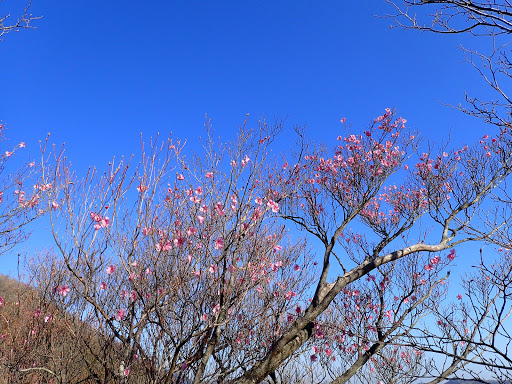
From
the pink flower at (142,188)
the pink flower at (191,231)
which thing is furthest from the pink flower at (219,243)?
the pink flower at (142,188)

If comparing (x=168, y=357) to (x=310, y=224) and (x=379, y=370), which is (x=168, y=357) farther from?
(x=379, y=370)

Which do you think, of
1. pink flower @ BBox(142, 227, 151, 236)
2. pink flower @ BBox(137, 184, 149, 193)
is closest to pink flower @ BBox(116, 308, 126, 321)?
pink flower @ BBox(142, 227, 151, 236)

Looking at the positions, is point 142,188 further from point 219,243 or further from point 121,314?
point 121,314

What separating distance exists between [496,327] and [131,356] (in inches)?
151

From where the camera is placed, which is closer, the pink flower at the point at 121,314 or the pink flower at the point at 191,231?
the pink flower at the point at 191,231

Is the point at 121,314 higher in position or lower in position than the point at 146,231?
lower

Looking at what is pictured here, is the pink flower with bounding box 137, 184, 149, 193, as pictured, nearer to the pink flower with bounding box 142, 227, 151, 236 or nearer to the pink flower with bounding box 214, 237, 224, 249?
the pink flower with bounding box 142, 227, 151, 236

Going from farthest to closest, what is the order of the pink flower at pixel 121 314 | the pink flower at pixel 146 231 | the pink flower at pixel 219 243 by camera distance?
the pink flower at pixel 219 243
the pink flower at pixel 121 314
the pink flower at pixel 146 231

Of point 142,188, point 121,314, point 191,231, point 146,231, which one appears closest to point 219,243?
point 191,231

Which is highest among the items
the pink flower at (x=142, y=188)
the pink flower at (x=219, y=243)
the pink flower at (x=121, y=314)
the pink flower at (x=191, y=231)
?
the pink flower at (x=142, y=188)

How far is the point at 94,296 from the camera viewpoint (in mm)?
4547

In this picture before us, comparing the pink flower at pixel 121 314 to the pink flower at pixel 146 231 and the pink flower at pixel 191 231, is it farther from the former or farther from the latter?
the pink flower at pixel 191 231

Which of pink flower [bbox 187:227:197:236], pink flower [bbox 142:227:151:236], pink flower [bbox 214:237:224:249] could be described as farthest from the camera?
pink flower [bbox 214:237:224:249]

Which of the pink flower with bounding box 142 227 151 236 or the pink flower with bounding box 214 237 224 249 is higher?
the pink flower with bounding box 142 227 151 236
